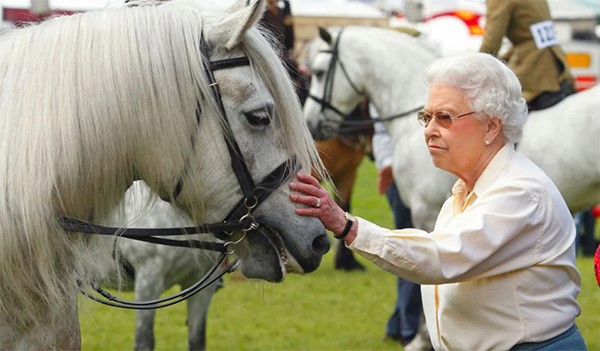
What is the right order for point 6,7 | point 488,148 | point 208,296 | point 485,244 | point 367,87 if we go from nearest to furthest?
point 485,244, point 488,148, point 208,296, point 367,87, point 6,7

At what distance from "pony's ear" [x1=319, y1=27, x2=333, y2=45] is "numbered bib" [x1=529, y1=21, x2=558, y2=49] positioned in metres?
1.47

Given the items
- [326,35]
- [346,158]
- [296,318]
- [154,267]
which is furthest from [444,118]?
[346,158]

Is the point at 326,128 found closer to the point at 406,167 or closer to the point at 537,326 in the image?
the point at 406,167

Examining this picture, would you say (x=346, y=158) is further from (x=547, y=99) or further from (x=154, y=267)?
(x=154, y=267)

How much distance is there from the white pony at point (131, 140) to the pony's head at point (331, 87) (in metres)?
5.03

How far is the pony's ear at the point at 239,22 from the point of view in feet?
9.89

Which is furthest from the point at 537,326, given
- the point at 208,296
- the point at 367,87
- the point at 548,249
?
the point at 367,87

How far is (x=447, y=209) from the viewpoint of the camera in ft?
11.4

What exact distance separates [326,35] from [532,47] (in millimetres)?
1513

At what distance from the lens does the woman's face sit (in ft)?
10.6

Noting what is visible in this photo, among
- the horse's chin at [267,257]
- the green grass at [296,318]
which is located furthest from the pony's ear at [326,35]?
the horse's chin at [267,257]

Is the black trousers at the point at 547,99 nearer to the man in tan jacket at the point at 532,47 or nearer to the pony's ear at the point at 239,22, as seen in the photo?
the man in tan jacket at the point at 532,47

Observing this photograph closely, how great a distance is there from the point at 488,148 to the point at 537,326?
21.6 inches

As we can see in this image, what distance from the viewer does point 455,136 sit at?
324 centimetres
